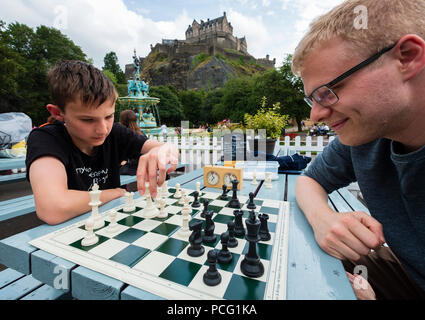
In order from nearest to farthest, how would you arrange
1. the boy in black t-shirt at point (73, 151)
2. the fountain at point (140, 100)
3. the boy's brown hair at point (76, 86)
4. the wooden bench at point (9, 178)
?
the boy in black t-shirt at point (73, 151), the boy's brown hair at point (76, 86), the wooden bench at point (9, 178), the fountain at point (140, 100)

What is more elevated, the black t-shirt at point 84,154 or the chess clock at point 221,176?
the black t-shirt at point 84,154

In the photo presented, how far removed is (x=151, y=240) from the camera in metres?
0.91

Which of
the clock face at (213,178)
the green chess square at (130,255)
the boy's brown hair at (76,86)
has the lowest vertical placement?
the green chess square at (130,255)

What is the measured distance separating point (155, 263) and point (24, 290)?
0.89 m

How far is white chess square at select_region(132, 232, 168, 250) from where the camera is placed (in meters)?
0.87

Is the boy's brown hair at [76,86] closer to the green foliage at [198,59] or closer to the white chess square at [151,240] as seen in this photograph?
the white chess square at [151,240]

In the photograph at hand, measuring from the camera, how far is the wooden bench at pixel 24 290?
1027 millimetres

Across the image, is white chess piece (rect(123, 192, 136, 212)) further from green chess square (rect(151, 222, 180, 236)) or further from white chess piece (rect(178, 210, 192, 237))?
white chess piece (rect(178, 210, 192, 237))

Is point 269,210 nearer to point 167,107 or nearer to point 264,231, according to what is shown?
point 264,231

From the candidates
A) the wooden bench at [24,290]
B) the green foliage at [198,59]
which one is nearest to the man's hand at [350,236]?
the wooden bench at [24,290]

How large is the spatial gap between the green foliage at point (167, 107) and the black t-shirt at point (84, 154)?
28.8 meters

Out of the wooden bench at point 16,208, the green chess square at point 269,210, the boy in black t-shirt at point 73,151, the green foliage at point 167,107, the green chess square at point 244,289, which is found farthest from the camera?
the green foliage at point 167,107

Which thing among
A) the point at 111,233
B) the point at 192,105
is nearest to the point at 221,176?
the point at 111,233

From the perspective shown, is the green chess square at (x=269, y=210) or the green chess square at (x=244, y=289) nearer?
the green chess square at (x=244, y=289)
